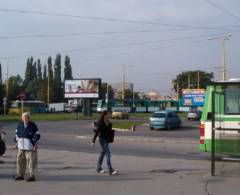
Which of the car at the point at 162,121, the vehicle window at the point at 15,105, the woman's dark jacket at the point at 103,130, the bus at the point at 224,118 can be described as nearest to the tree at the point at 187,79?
the vehicle window at the point at 15,105

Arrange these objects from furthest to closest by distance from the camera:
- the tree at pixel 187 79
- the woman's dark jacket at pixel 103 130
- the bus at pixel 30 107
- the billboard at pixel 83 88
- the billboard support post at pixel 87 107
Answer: the tree at pixel 187 79 → the bus at pixel 30 107 → the billboard at pixel 83 88 → the billboard support post at pixel 87 107 → the woman's dark jacket at pixel 103 130

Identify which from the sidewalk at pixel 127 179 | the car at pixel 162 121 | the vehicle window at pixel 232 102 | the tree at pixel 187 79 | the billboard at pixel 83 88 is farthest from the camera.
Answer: the tree at pixel 187 79

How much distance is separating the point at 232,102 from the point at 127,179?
4.40 metres

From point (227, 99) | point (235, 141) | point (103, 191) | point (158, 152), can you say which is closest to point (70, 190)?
point (103, 191)

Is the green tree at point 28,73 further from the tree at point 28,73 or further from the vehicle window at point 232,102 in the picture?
the vehicle window at point 232,102

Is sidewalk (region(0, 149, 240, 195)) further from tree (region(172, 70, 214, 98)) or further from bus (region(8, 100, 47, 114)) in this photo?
tree (region(172, 70, 214, 98))

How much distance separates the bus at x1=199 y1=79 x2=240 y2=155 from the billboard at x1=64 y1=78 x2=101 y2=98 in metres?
68.6

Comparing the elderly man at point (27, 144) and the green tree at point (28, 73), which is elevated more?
the green tree at point (28, 73)

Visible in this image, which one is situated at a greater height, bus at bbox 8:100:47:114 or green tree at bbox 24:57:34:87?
green tree at bbox 24:57:34:87

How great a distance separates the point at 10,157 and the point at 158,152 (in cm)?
635

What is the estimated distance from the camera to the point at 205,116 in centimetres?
1683

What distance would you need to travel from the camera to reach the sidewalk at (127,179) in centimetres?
1139

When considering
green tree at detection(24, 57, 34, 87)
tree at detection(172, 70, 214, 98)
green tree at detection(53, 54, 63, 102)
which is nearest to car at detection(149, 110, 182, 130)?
tree at detection(172, 70, 214, 98)

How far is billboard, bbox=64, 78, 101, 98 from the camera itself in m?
85.6
